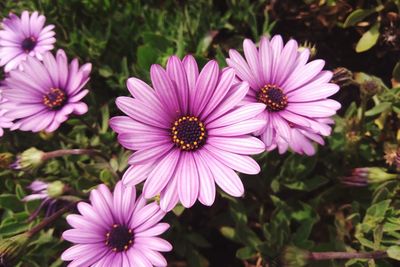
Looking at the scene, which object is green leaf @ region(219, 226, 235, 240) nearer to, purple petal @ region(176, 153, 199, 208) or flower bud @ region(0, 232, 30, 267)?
purple petal @ region(176, 153, 199, 208)

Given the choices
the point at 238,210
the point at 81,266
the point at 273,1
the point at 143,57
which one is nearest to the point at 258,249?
the point at 238,210

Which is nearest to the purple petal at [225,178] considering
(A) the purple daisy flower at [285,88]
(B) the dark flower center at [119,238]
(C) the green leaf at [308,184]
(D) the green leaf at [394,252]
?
(A) the purple daisy flower at [285,88]

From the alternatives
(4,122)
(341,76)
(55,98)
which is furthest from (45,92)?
(341,76)

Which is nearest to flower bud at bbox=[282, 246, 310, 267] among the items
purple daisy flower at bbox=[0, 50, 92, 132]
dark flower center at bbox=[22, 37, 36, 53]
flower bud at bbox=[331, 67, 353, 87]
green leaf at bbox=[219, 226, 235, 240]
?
green leaf at bbox=[219, 226, 235, 240]

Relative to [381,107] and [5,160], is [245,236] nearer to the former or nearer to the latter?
[381,107]

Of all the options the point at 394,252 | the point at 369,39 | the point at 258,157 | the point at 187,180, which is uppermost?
the point at 369,39

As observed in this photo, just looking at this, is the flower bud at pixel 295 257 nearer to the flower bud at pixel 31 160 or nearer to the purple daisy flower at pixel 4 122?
the flower bud at pixel 31 160
